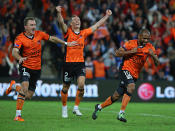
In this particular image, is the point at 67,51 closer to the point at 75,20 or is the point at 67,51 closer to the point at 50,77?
the point at 75,20

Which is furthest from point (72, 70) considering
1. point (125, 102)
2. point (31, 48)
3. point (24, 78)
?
point (125, 102)

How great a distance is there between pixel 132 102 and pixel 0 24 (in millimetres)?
7180

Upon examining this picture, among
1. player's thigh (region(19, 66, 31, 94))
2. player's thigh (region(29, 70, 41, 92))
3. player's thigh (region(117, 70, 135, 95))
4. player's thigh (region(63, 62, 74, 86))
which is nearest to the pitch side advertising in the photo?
player's thigh (region(63, 62, 74, 86))

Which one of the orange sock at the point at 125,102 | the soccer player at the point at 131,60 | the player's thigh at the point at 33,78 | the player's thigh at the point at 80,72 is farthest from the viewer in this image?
the player's thigh at the point at 80,72

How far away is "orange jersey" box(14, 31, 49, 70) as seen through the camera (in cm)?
1067

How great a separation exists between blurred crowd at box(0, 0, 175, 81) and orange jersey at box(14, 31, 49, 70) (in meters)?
8.02

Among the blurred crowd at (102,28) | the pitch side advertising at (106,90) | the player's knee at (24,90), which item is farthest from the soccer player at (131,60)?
the blurred crowd at (102,28)

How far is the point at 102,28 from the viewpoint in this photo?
2097 cm

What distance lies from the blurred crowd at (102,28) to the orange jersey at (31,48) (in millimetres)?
8016

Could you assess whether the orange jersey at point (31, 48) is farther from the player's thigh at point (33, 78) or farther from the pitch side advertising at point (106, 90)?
the pitch side advertising at point (106, 90)

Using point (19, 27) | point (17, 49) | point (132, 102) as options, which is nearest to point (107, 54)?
point (132, 102)

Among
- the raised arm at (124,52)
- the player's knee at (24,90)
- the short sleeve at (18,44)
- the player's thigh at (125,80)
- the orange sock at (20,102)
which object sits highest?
the short sleeve at (18,44)

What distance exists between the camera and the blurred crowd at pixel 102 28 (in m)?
19.5

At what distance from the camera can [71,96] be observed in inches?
736
